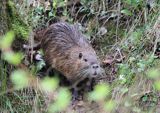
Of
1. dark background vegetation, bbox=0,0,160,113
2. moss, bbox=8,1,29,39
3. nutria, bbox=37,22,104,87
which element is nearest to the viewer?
dark background vegetation, bbox=0,0,160,113

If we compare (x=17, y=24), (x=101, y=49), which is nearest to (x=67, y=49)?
(x=101, y=49)

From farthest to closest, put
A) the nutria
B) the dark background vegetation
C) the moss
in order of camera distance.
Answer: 1. the nutria
2. the moss
3. the dark background vegetation

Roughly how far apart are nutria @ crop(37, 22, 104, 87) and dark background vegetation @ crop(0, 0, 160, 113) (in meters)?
0.22

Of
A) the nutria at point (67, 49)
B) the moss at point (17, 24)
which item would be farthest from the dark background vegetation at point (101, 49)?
the nutria at point (67, 49)

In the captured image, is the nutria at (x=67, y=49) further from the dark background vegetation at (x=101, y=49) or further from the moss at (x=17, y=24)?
the moss at (x=17, y=24)

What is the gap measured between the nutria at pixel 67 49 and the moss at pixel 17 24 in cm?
46

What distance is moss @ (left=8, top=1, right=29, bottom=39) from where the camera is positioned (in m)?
4.04

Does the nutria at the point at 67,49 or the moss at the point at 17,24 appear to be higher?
the moss at the point at 17,24

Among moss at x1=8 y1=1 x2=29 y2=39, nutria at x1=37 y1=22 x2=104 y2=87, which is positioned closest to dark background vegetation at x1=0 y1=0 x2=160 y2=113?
moss at x1=8 y1=1 x2=29 y2=39

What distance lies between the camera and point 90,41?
5.04 meters

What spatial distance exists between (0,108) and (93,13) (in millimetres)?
1934

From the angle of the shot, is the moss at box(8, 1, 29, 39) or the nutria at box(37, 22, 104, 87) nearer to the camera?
the moss at box(8, 1, 29, 39)

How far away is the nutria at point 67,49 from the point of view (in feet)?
14.6

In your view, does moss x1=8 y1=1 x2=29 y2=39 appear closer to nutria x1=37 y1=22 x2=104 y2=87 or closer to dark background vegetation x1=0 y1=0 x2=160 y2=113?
dark background vegetation x1=0 y1=0 x2=160 y2=113
